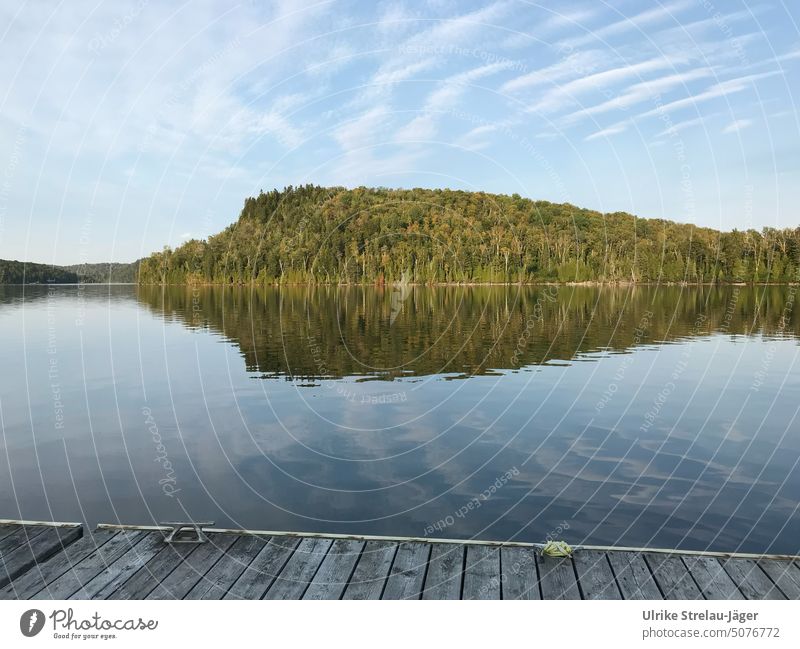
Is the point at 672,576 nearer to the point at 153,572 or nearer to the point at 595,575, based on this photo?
the point at 595,575

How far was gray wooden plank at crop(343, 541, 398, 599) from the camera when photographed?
700cm

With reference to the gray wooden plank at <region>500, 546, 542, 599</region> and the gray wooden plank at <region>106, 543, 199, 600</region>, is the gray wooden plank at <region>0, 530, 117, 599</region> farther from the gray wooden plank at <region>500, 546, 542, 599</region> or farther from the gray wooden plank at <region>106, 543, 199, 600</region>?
the gray wooden plank at <region>500, 546, 542, 599</region>

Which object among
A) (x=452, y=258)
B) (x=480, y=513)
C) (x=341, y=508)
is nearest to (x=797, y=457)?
(x=480, y=513)

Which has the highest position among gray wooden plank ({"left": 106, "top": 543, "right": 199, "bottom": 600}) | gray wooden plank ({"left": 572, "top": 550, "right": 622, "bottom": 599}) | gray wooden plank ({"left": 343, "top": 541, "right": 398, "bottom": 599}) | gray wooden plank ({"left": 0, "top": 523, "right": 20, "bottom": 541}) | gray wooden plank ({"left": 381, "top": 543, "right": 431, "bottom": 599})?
gray wooden plank ({"left": 572, "top": 550, "right": 622, "bottom": 599})

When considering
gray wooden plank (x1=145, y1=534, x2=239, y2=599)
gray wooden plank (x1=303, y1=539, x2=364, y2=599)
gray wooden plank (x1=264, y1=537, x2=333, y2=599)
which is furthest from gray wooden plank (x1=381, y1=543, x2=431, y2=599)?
gray wooden plank (x1=145, y1=534, x2=239, y2=599)

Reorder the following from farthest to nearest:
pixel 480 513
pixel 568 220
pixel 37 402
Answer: pixel 568 220, pixel 37 402, pixel 480 513

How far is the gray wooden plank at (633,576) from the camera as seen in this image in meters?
6.91

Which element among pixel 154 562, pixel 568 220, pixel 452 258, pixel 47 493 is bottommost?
pixel 47 493

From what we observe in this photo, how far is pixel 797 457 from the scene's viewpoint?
15.1m

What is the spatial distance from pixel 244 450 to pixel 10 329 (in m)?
40.4

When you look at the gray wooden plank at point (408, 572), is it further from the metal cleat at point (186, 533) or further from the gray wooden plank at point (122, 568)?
the gray wooden plank at point (122, 568)

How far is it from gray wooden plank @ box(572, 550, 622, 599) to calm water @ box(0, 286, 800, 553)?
274 cm

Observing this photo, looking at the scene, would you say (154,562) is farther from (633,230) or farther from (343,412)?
(633,230)
